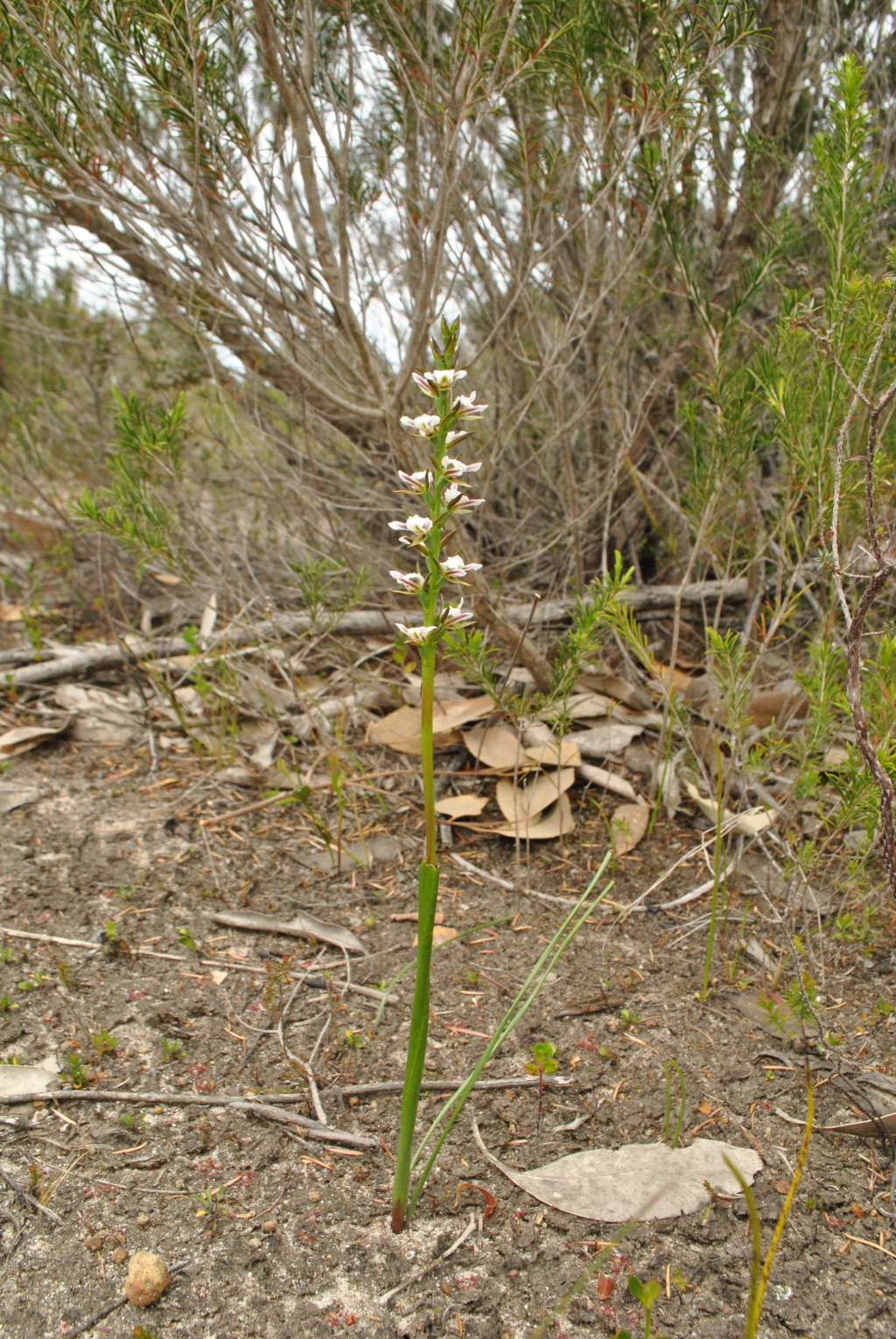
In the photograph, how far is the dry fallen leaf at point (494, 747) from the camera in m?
2.79

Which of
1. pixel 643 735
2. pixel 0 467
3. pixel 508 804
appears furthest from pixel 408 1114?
pixel 0 467

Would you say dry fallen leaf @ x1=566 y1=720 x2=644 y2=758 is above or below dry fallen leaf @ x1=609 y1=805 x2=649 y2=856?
above

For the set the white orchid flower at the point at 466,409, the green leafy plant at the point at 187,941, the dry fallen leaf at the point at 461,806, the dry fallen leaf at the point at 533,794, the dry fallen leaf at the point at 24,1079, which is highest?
the white orchid flower at the point at 466,409

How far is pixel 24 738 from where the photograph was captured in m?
3.06

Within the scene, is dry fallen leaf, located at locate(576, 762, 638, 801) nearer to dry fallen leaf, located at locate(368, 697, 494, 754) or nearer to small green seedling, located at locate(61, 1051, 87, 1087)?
dry fallen leaf, located at locate(368, 697, 494, 754)

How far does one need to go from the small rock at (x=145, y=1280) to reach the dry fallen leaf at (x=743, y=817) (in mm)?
1598

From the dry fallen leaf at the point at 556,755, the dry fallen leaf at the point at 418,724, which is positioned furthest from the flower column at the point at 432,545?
the dry fallen leaf at the point at 418,724

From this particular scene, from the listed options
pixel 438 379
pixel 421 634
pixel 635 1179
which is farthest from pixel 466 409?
pixel 635 1179

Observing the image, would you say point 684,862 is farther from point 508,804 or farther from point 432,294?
point 432,294

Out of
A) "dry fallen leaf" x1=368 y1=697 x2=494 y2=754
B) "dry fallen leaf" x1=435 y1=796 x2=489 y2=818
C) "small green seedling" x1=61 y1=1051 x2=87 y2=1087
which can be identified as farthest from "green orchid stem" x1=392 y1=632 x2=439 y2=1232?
"dry fallen leaf" x1=368 y1=697 x2=494 y2=754

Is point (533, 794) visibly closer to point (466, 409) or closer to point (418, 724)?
point (418, 724)

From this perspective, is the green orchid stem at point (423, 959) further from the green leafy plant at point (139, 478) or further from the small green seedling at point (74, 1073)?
the green leafy plant at point (139, 478)

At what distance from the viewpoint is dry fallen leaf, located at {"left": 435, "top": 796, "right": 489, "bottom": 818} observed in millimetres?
2664

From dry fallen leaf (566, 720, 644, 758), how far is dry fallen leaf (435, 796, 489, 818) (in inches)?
15.2
